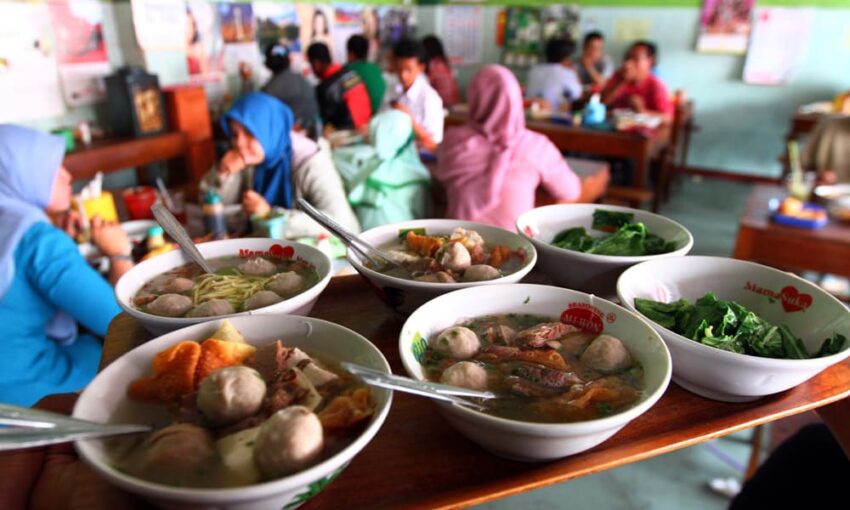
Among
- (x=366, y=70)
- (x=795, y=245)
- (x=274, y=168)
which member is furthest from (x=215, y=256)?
(x=366, y=70)

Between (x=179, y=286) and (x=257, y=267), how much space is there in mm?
146

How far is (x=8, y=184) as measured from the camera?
172 centimetres

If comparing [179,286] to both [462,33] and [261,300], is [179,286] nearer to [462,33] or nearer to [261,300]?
[261,300]

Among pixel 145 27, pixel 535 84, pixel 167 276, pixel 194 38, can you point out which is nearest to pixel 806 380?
pixel 167 276

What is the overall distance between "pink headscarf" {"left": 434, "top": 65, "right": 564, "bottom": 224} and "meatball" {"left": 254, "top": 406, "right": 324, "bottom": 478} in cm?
187

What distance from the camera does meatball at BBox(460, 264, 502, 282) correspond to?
3.21 feet

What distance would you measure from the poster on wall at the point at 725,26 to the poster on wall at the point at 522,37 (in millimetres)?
1908

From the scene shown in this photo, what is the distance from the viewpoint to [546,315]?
0.94m

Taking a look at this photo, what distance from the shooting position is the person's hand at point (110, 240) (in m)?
2.02

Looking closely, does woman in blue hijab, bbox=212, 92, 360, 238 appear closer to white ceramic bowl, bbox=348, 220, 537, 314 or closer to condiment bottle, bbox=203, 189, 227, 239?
condiment bottle, bbox=203, 189, 227, 239

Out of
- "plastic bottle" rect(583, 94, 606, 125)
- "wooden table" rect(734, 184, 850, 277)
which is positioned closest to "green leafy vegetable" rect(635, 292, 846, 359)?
"wooden table" rect(734, 184, 850, 277)

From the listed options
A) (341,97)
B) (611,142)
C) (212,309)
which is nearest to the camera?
(212,309)

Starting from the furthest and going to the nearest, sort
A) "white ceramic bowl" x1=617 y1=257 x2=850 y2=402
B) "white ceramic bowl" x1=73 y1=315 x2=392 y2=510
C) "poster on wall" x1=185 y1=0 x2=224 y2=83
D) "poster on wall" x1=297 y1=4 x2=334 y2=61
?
"poster on wall" x1=297 y1=4 x2=334 y2=61
"poster on wall" x1=185 y1=0 x2=224 y2=83
"white ceramic bowl" x1=617 y1=257 x2=850 y2=402
"white ceramic bowl" x1=73 y1=315 x2=392 y2=510

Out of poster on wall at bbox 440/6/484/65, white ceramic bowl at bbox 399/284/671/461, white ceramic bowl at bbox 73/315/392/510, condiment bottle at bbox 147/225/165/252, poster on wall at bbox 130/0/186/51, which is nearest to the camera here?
white ceramic bowl at bbox 73/315/392/510
